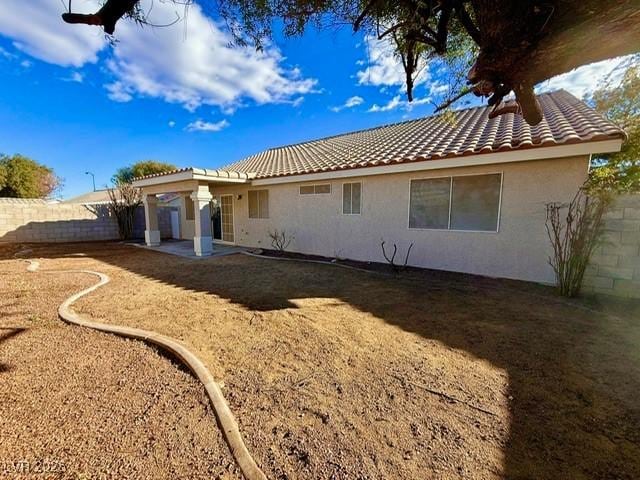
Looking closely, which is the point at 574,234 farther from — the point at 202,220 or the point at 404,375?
the point at 202,220

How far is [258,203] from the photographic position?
11398 millimetres

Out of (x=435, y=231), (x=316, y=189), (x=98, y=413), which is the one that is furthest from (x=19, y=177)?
(x=435, y=231)

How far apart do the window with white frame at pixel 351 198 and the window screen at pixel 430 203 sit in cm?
165

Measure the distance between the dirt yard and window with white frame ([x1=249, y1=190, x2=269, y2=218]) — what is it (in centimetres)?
580

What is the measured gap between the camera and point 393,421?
7.17 ft

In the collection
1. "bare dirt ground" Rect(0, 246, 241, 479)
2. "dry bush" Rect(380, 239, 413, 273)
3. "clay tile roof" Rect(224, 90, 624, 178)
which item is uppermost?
"clay tile roof" Rect(224, 90, 624, 178)

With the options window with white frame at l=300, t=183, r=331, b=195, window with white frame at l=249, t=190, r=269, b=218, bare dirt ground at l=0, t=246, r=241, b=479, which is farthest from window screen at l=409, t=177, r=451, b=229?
bare dirt ground at l=0, t=246, r=241, b=479

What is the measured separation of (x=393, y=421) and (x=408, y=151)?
24.4 feet

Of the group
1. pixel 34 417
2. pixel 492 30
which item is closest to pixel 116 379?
pixel 34 417

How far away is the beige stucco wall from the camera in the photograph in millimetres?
5977

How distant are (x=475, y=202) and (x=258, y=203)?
7885mm

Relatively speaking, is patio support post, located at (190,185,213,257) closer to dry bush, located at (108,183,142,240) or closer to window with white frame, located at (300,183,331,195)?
window with white frame, located at (300,183,331,195)

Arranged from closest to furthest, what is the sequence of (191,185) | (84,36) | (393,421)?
1. (393,421)
2. (84,36)
3. (191,185)

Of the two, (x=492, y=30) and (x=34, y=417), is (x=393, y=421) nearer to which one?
(x=34, y=417)
